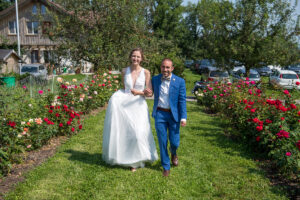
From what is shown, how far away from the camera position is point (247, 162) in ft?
16.2

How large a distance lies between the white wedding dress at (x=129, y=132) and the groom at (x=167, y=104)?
271mm

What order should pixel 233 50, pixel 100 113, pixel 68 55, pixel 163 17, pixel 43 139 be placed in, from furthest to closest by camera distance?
pixel 163 17, pixel 233 50, pixel 68 55, pixel 100 113, pixel 43 139

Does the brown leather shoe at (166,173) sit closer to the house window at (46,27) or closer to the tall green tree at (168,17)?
the house window at (46,27)

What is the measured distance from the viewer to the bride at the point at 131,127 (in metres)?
4.35

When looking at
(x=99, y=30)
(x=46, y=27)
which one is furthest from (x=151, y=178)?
(x=46, y=27)

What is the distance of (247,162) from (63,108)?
4245 mm

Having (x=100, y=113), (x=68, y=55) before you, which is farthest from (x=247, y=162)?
(x=68, y=55)

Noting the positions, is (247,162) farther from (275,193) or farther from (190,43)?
(190,43)

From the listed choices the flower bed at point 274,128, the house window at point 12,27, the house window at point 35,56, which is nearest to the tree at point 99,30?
the flower bed at point 274,128

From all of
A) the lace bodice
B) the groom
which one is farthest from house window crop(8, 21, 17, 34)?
the groom

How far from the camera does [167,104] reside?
13.8ft

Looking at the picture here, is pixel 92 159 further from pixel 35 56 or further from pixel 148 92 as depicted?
pixel 35 56

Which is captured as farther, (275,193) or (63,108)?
(63,108)

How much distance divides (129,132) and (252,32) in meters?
13.5
